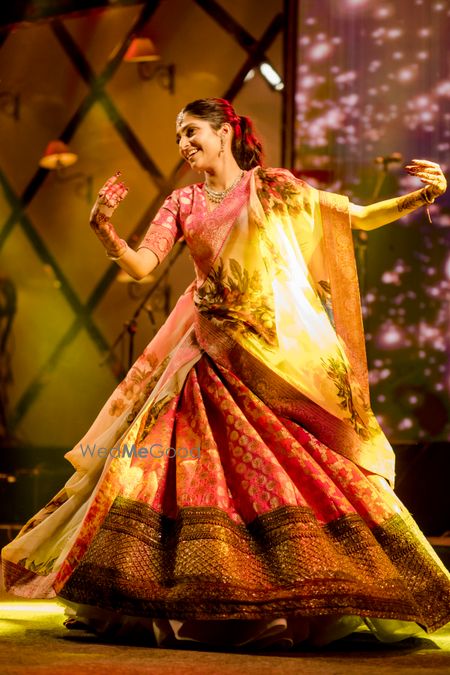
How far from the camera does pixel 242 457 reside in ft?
7.24

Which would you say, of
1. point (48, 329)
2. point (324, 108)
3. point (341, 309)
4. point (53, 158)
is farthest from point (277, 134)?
point (341, 309)

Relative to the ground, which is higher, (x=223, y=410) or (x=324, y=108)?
(x=324, y=108)

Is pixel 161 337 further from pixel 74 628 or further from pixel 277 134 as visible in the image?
pixel 277 134

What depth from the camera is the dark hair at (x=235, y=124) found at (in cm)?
258

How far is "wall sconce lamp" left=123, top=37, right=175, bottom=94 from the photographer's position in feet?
18.0

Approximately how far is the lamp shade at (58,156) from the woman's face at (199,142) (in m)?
3.21

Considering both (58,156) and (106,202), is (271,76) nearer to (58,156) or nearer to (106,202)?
(58,156)

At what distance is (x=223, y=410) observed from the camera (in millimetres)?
2295

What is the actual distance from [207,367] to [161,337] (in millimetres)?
277

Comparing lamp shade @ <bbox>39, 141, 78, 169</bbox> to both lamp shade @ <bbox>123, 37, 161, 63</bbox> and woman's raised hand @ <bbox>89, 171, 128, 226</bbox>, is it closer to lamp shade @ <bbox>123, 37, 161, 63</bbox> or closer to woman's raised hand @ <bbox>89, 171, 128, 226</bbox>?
lamp shade @ <bbox>123, 37, 161, 63</bbox>

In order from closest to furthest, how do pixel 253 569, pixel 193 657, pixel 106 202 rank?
1. pixel 193 657
2. pixel 253 569
3. pixel 106 202

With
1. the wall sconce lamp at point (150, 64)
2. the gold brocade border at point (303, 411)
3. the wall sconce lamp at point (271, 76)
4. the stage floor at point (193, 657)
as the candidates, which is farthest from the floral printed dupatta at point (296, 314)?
the wall sconce lamp at point (150, 64)

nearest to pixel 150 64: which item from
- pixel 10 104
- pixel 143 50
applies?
pixel 143 50

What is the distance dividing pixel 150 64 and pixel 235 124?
308cm
